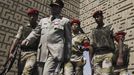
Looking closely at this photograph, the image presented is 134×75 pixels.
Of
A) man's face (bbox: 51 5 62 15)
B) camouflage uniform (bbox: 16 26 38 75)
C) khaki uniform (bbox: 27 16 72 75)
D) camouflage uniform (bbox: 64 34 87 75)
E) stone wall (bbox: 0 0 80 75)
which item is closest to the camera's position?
khaki uniform (bbox: 27 16 72 75)

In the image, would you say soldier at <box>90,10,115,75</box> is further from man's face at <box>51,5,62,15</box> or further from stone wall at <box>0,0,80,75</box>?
stone wall at <box>0,0,80,75</box>

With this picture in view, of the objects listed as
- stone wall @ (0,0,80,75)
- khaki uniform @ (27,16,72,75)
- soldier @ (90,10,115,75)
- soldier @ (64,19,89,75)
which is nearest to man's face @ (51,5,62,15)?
khaki uniform @ (27,16,72,75)

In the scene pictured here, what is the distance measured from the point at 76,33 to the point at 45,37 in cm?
206

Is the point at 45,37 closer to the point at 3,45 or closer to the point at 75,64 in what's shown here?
the point at 75,64

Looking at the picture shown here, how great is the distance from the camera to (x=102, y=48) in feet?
16.9

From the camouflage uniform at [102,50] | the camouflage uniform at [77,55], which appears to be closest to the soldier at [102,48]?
the camouflage uniform at [102,50]

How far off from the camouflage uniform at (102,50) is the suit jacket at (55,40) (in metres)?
1.31

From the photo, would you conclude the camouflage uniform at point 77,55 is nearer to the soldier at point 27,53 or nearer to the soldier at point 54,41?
the soldier at point 27,53

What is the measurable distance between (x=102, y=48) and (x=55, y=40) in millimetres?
1634

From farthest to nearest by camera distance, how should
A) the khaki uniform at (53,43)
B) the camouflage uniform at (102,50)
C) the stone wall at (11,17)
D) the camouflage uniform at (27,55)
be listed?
1. the stone wall at (11,17)
2. the camouflage uniform at (102,50)
3. the camouflage uniform at (27,55)
4. the khaki uniform at (53,43)

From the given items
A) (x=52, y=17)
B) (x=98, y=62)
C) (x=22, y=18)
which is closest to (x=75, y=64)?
(x=98, y=62)

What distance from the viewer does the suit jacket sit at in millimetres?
3778

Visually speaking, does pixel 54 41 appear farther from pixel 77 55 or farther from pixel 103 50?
pixel 77 55

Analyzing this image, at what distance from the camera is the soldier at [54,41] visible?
3693mm
